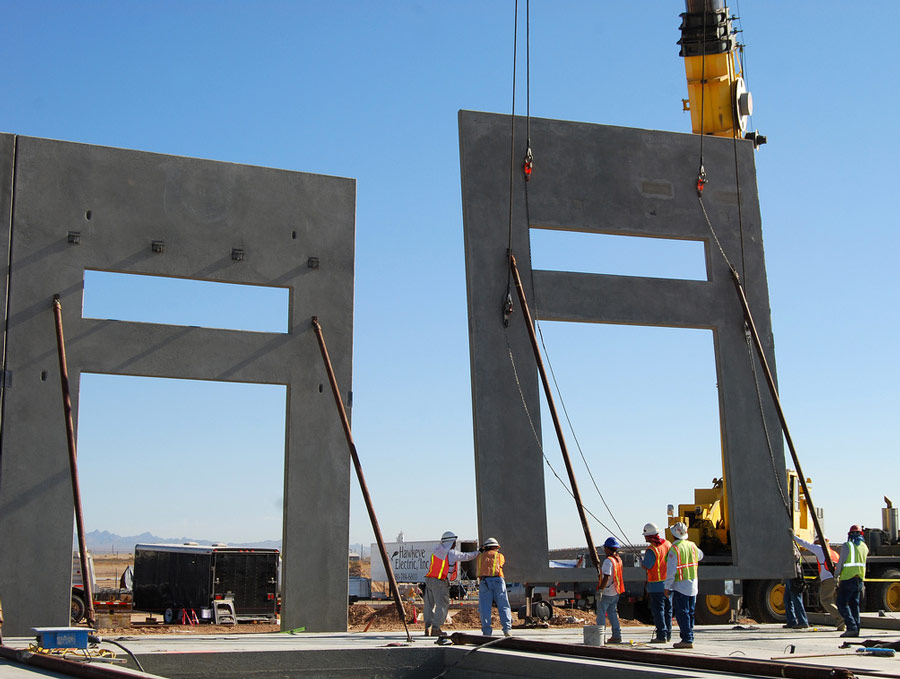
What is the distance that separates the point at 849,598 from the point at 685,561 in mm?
3062

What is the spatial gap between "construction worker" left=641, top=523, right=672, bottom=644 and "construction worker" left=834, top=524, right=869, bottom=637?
2701 mm

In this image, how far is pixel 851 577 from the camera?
13.8 metres

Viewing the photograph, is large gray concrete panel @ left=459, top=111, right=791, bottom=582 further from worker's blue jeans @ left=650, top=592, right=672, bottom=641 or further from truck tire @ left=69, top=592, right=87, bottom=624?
truck tire @ left=69, top=592, right=87, bottom=624

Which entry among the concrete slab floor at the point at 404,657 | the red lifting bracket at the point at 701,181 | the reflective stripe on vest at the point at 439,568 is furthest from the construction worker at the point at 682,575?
the red lifting bracket at the point at 701,181

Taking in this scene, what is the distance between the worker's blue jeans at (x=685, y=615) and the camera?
11789mm

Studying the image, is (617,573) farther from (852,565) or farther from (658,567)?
(852,565)

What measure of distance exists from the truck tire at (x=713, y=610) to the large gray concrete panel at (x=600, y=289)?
1264 millimetres

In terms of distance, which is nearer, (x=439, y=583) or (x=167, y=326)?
(x=439, y=583)

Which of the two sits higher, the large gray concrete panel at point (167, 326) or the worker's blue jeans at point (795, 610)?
the large gray concrete panel at point (167, 326)

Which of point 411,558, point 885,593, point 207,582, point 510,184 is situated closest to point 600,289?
point 510,184

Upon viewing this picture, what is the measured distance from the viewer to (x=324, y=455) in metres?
17.2

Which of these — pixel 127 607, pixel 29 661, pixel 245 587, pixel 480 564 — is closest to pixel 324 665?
pixel 480 564

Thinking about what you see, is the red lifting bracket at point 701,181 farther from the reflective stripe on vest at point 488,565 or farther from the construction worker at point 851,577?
the reflective stripe on vest at point 488,565

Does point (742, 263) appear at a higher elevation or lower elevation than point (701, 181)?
lower
